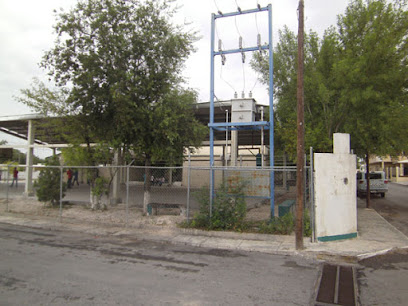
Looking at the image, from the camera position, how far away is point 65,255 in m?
6.92

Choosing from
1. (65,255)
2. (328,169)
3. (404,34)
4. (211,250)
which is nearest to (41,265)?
(65,255)

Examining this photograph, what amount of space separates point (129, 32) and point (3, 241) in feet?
26.0

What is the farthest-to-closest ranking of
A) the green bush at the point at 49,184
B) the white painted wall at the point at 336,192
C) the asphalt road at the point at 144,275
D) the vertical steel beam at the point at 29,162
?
1. the vertical steel beam at the point at 29,162
2. the green bush at the point at 49,184
3. the white painted wall at the point at 336,192
4. the asphalt road at the point at 144,275

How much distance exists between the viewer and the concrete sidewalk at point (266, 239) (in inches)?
284

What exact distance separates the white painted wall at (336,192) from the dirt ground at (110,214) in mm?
2555

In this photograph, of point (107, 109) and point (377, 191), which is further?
point (377, 191)

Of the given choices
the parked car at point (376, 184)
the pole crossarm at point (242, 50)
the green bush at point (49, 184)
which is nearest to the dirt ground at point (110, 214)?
the green bush at point (49, 184)

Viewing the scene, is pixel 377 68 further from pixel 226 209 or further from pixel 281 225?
pixel 226 209

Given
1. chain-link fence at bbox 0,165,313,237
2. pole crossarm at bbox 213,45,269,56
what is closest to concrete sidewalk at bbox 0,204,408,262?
chain-link fence at bbox 0,165,313,237

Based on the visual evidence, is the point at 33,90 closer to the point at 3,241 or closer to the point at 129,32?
the point at 129,32

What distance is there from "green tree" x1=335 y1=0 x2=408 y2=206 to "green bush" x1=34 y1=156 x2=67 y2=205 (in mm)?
12324

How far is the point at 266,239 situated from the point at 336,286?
339 cm

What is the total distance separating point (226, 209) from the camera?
30.7 ft

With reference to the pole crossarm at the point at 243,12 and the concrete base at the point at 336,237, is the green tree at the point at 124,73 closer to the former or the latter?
the pole crossarm at the point at 243,12
